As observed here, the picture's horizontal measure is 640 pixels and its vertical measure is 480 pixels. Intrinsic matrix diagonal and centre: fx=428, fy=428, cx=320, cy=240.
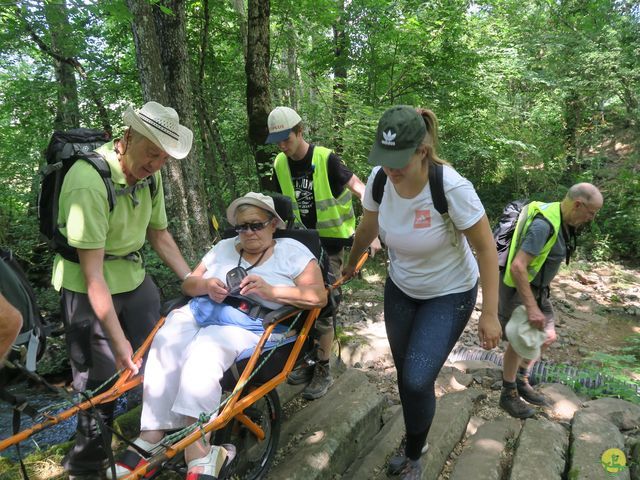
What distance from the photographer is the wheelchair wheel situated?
8.85 feet

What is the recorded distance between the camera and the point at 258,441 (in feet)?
9.27

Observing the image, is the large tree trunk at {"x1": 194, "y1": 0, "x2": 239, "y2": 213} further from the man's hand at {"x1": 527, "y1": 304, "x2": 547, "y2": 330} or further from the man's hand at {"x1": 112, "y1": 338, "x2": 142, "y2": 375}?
the man's hand at {"x1": 112, "y1": 338, "x2": 142, "y2": 375}

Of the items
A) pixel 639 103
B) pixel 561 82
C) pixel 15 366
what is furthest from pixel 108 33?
pixel 639 103

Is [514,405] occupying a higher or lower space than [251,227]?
lower

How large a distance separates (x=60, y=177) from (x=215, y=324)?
→ 3.85 feet

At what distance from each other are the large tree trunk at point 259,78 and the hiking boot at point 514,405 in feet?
13.6

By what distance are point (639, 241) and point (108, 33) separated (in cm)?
1296

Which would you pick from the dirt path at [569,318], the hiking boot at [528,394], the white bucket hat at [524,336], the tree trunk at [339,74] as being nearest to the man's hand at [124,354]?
the dirt path at [569,318]

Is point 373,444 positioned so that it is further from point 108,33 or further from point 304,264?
point 108,33

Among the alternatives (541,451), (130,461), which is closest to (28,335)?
(130,461)

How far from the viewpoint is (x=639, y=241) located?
1111cm

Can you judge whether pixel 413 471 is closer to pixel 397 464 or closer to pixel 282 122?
pixel 397 464

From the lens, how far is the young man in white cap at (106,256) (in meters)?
2.16

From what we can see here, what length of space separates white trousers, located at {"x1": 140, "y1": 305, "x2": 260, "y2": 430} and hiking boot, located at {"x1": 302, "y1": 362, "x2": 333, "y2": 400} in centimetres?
128
